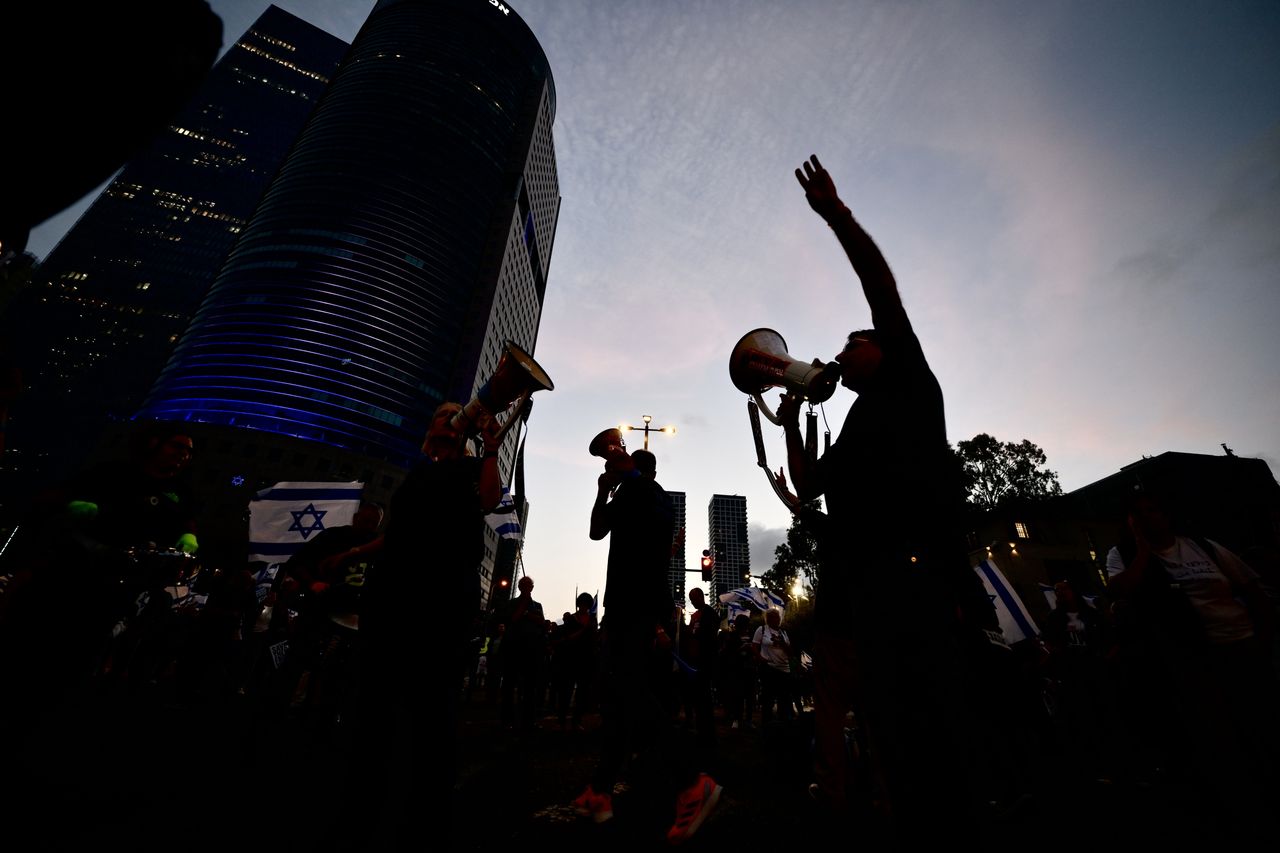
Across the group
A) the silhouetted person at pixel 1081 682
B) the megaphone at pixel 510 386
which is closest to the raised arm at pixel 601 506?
the megaphone at pixel 510 386

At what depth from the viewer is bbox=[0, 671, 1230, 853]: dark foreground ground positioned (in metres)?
2.25

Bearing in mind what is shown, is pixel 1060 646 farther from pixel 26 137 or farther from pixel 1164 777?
pixel 26 137

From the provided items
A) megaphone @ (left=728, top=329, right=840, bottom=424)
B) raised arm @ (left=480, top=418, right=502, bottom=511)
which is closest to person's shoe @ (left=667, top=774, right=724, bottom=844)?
raised arm @ (left=480, top=418, right=502, bottom=511)

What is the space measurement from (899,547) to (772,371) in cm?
200

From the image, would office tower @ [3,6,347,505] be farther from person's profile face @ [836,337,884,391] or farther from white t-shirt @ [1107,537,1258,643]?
white t-shirt @ [1107,537,1258,643]

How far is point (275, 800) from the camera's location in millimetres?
2869

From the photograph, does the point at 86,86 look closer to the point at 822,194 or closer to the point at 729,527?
the point at 822,194

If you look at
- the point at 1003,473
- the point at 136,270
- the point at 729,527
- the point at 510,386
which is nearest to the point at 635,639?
the point at 510,386

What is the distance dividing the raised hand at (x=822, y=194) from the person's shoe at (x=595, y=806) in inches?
132

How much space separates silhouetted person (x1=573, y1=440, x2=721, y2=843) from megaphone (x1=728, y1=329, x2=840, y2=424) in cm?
103

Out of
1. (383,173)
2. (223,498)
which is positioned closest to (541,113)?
(383,173)

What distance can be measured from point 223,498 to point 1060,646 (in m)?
68.8

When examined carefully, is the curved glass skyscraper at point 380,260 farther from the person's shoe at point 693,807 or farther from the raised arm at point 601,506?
Result: the person's shoe at point 693,807

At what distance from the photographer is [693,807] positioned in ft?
8.32
